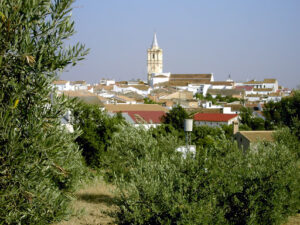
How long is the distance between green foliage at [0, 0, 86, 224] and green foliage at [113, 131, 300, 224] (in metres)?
2.48

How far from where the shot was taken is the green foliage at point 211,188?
8859 millimetres

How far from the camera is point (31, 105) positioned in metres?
6.88

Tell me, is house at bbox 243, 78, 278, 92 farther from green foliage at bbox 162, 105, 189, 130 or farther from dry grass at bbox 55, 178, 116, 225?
dry grass at bbox 55, 178, 116, 225

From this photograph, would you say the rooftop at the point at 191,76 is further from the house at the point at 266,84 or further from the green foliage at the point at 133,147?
the green foliage at the point at 133,147

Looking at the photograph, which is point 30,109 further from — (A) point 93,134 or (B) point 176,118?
(B) point 176,118

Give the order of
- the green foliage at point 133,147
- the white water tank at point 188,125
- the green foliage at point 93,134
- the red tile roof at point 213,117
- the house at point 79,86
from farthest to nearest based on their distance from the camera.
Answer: the house at point 79,86 < the red tile roof at point 213,117 < the green foliage at point 93,134 < the green foliage at point 133,147 < the white water tank at point 188,125

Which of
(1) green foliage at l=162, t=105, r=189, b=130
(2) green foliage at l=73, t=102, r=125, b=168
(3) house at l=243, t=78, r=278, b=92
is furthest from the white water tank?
(3) house at l=243, t=78, r=278, b=92

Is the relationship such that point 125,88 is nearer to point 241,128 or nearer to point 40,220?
point 241,128

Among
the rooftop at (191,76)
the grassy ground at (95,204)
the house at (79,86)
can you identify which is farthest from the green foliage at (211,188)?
the rooftop at (191,76)

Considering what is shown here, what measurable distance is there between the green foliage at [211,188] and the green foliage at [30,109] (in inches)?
97.6

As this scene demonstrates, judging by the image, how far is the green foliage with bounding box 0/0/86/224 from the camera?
6.47 meters

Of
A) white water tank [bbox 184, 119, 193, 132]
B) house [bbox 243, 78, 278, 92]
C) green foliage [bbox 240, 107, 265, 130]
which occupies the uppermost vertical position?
house [bbox 243, 78, 278, 92]

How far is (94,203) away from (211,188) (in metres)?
8.39

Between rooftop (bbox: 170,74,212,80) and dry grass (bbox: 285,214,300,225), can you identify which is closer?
dry grass (bbox: 285,214,300,225)
